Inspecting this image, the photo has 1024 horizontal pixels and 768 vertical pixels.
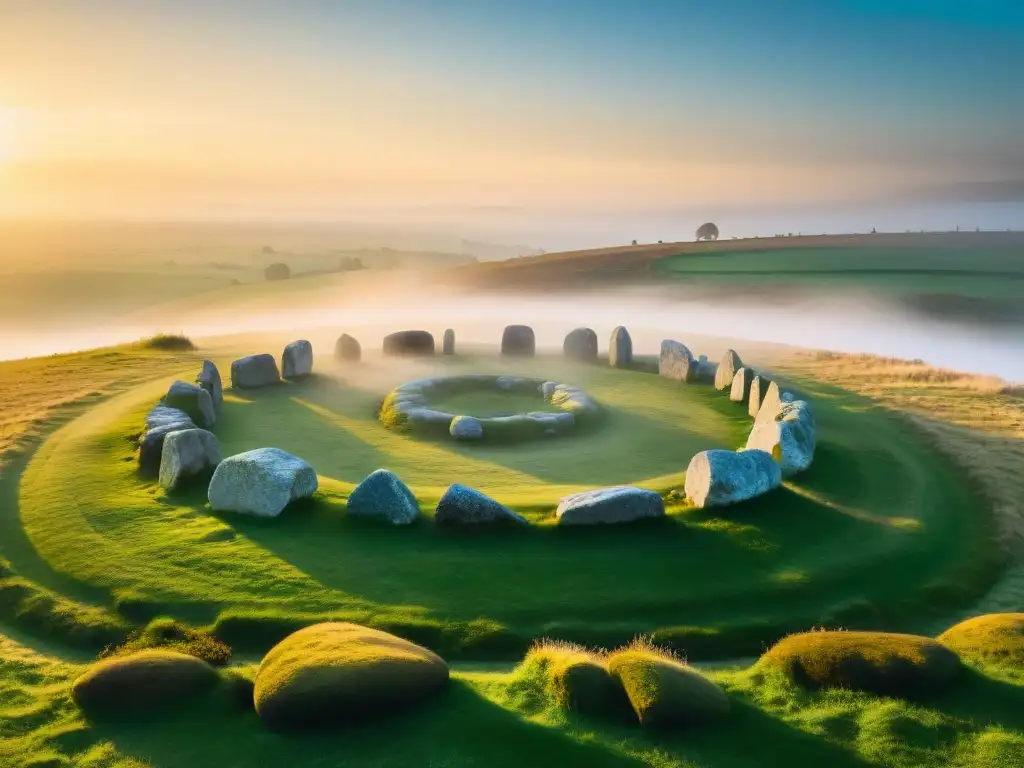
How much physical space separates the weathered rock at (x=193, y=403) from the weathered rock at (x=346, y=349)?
912cm

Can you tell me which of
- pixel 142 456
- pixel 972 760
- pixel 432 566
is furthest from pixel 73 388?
pixel 972 760

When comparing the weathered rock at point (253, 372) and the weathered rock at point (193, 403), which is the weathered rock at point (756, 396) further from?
the weathered rock at point (253, 372)

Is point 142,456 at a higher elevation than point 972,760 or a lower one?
higher

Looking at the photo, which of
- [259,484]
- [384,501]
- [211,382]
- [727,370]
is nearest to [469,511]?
[384,501]

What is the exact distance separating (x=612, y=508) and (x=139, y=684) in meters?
8.18

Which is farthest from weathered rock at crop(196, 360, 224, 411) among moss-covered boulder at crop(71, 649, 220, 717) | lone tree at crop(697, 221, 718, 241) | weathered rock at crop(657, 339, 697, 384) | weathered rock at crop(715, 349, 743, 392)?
lone tree at crop(697, 221, 718, 241)

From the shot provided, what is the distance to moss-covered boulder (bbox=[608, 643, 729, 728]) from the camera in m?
9.24

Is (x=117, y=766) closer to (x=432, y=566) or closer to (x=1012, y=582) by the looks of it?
(x=432, y=566)

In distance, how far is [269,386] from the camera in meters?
27.3

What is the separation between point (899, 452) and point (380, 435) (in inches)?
529

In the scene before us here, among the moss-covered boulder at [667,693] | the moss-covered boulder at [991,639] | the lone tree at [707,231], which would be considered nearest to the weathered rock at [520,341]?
the moss-covered boulder at [991,639]

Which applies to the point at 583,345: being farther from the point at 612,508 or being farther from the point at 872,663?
the point at 872,663

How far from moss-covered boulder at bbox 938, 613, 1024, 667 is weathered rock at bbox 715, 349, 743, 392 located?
1518 cm

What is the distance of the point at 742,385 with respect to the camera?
25.2 metres
